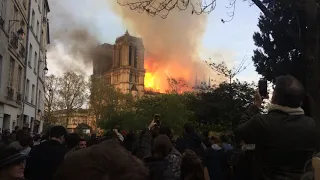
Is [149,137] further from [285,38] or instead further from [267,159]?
[285,38]

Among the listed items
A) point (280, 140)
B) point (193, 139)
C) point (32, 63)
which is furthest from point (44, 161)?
point (32, 63)

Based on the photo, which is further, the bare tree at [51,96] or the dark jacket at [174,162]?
the bare tree at [51,96]

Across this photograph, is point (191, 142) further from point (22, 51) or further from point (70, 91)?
point (70, 91)

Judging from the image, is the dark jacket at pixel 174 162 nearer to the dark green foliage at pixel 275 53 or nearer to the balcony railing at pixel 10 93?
the dark green foliage at pixel 275 53

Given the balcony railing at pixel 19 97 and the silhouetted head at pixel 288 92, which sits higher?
the balcony railing at pixel 19 97

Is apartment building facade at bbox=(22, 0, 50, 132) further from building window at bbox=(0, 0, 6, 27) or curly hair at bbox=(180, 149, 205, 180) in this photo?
curly hair at bbox=(180, 149, 205, 180)

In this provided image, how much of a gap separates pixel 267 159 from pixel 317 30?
5638 mm

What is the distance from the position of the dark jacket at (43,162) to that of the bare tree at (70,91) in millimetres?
51959

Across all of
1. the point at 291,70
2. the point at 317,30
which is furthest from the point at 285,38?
the point at 317,30

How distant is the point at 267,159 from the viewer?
9.25 feet

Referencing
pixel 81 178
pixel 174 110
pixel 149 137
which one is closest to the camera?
pixel 81 178

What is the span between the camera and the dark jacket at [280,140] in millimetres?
2764

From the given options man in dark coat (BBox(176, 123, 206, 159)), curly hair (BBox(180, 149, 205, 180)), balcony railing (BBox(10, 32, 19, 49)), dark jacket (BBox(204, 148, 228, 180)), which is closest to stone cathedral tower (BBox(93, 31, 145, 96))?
balcony railing (BBox(10, 32, 19, 49))

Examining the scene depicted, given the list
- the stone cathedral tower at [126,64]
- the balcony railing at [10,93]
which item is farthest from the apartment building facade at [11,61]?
the stone cathedral tower at [126,64]
